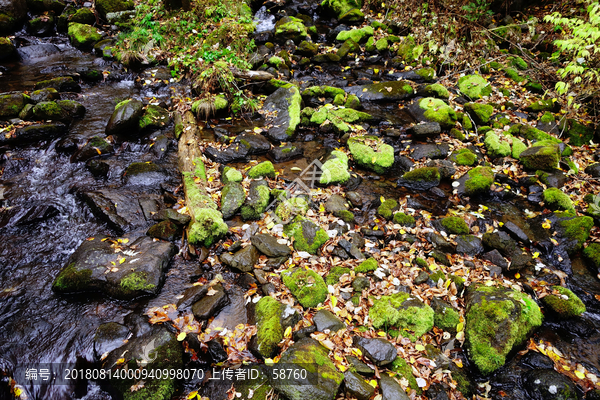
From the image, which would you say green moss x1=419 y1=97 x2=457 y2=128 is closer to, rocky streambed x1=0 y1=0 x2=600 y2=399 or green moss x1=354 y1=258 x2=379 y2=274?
rocky streambed x1=0 y1=0 x2=600 y2=399

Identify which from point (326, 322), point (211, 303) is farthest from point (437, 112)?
point (211, 303)

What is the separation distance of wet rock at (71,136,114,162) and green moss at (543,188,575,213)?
35.0 ft

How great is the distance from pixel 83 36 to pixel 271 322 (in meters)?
14.7

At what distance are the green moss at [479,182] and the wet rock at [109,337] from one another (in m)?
7.37

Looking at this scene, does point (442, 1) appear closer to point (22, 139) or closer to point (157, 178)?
point (157, 178)

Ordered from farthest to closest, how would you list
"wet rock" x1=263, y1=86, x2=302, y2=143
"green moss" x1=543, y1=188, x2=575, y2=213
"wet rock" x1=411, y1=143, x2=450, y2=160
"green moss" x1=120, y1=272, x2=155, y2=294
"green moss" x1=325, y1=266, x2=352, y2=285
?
"wet rock" x1=263, y1=86, x2=302, y2=143
"wet rock" x1=411, y1=143, x2=450, y2=160
"green moss" x1=543, y1=188, x2=575, y2=213
"green moss" x1=325, y1=266, x2=352, y2=285
"green moss" x1=120, y1=272, x2=155, y2=294

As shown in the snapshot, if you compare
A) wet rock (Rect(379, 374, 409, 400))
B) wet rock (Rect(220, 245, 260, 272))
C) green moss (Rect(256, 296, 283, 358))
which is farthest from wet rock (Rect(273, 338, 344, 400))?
wet rock (Rect(220, 245, 260, 272))

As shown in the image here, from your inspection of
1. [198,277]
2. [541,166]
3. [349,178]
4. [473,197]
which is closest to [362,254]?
[349,178]

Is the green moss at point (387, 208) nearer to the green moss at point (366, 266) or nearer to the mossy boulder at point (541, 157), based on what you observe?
the green moss at point (366, 266)

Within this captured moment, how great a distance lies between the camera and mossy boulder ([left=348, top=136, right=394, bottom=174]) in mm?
7742

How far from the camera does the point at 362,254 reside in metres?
5.57

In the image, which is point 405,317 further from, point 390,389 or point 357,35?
point 357,35

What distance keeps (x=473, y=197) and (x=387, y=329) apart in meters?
4.34

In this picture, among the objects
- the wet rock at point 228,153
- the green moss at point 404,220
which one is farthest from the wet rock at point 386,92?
the green moss at point 404,220
